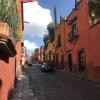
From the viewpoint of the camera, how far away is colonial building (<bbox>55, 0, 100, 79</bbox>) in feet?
96.2

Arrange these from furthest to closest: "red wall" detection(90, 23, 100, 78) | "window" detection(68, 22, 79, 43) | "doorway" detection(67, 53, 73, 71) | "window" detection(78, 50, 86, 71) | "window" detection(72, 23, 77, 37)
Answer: "doorway" detection(67, 53, 73, 71) → "window" detection(72, 23, 77, 37) → "window" detection(68, 22, 79, 43) → "window" detection(78, 50, 86, 71) → "red wall" detection(90, 23, 100, 78)

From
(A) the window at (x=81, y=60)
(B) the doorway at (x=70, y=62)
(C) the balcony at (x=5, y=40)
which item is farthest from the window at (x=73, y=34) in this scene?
(C) the balcony at (x=5, y=40)

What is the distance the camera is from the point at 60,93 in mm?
20125

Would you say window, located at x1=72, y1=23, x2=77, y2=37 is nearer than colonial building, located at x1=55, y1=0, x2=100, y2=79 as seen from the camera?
No

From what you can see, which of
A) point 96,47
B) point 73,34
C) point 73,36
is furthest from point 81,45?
point 96,47

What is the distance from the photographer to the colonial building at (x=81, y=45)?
29319 millimetres

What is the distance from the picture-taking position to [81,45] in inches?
1385

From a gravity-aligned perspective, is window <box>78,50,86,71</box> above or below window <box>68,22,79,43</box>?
below

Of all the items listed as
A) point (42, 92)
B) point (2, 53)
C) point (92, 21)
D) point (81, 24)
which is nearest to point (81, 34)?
point (81, 24)

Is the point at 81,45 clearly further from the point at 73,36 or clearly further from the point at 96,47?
the point at 96,47

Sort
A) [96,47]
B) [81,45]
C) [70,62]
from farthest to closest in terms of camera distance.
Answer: [70,62]
[81,45]
[96,47]

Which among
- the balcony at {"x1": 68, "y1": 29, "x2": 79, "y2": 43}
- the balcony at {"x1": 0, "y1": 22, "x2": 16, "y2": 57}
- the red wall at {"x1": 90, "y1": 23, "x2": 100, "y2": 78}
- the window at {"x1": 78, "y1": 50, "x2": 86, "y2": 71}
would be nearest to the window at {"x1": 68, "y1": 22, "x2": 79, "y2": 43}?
the balcony at {"x1": 68, "y1": 29, "x2": 79, "y2": 43}

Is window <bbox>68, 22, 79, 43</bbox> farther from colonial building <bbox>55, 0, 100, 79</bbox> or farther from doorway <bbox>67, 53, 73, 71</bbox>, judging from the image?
doorway <bbox>67, 53, 73, 71</bbox>

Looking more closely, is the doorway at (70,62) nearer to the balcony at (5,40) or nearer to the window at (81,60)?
the window at (81,60)
